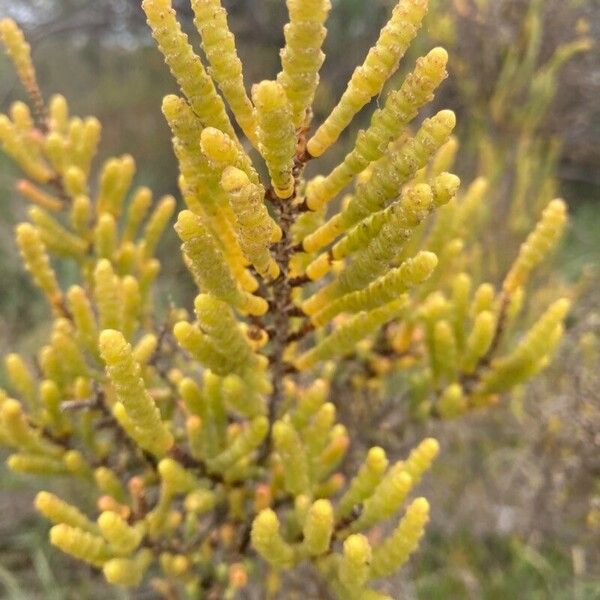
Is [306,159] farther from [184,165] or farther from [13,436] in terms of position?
[13,436]

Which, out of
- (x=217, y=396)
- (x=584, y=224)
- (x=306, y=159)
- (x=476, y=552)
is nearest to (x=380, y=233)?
(x=306, y=159)

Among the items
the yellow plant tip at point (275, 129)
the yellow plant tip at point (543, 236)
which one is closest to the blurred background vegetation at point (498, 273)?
the yellow plant tip at point (543, 236)

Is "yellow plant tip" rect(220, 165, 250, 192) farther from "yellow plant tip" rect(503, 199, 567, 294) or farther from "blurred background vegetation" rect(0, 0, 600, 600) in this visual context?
"blurred background vegetation" rect(0, 0, 600, 600)

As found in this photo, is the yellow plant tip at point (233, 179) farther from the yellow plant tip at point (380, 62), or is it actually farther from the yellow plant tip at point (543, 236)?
the yellow plant tip at point (543, 236)

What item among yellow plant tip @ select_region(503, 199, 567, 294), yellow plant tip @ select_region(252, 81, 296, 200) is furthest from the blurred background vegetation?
yellow plant tip @ select_region(252, 81, 296, 200)

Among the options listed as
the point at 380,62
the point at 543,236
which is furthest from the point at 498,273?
the point at 380,62

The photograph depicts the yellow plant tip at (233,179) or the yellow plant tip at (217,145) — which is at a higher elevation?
the yellow plant tip at (217,145)

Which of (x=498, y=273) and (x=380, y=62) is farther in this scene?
(x=498, y=273)

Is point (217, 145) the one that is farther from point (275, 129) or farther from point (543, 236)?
point (543, 236)

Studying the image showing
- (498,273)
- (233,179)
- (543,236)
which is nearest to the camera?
(233,179)
